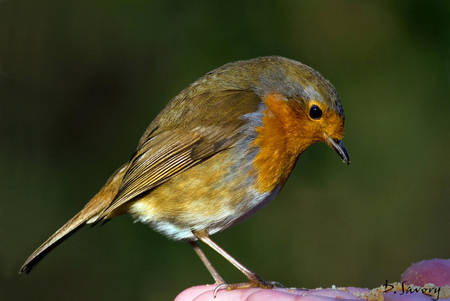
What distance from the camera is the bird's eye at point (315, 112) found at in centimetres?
254

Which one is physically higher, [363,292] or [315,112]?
[315,112]

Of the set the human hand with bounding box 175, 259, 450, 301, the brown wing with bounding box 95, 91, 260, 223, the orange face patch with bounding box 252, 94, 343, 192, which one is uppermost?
the brown wing with bounding box 95, 91, 260, 223

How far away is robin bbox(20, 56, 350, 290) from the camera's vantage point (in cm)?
249

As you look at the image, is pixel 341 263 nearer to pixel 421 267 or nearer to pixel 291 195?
pixel 291 195

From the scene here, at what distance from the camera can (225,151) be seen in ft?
8.38

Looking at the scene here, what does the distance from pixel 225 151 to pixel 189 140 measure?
21 centimetres

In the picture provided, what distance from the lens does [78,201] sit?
4406 millimetres

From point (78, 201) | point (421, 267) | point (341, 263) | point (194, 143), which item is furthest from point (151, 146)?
point (341, 263)

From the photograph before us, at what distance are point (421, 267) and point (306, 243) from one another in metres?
2.19

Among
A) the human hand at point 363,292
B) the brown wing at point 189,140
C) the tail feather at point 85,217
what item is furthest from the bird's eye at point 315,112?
the tail feather at point 85,217

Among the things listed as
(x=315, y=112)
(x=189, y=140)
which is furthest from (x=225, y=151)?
(x=315, y=112)

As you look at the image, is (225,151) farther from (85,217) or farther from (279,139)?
(85,217)

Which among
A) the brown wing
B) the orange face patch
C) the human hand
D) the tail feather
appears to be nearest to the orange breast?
the orange face patch

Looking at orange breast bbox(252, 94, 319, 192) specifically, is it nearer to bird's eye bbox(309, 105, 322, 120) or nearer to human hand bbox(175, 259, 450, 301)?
bird's eye bbox(309, 105, 322, 120)
